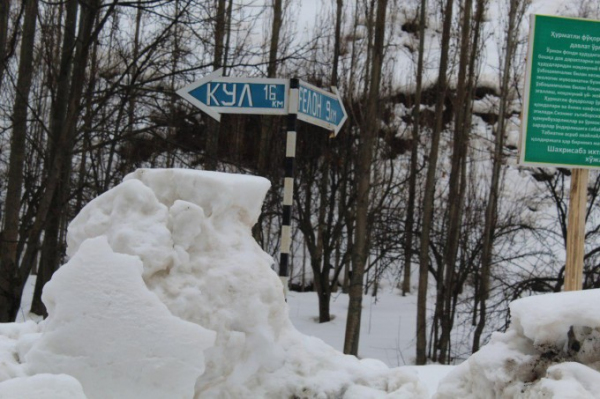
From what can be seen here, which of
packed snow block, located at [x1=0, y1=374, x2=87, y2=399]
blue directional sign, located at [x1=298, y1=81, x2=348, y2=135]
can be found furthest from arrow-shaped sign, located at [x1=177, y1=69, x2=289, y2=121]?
packed snow block, located at [x1=0, y1=374, x2=87, y2=399]

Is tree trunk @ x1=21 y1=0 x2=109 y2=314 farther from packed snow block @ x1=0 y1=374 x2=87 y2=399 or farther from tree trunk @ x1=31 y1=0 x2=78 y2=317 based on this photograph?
packed snow block @ x1=0 y1=374 x2=87 y2=399

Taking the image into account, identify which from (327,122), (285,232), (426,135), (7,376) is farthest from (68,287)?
(426,135)

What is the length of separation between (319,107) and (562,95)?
1.79 m

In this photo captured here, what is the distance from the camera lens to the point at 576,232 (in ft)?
16.4

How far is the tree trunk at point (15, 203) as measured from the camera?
8031mm

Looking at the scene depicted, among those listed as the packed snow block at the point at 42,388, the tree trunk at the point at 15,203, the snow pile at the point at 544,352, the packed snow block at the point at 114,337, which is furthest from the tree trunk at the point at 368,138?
the packed snow block at the point at 42,388

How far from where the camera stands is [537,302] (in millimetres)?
2871

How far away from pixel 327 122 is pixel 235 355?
2435 millimetres

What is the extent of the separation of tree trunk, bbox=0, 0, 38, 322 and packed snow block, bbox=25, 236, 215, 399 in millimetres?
5675

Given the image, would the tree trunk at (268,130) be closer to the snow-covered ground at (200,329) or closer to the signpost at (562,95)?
the signpost at (562,95)

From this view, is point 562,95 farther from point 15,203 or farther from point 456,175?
point 456,175

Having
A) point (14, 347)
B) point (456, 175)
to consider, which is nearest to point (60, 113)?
point (14, 347)

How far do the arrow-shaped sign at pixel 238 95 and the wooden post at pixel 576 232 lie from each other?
230 cm

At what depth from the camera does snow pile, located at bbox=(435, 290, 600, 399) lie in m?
2.60
